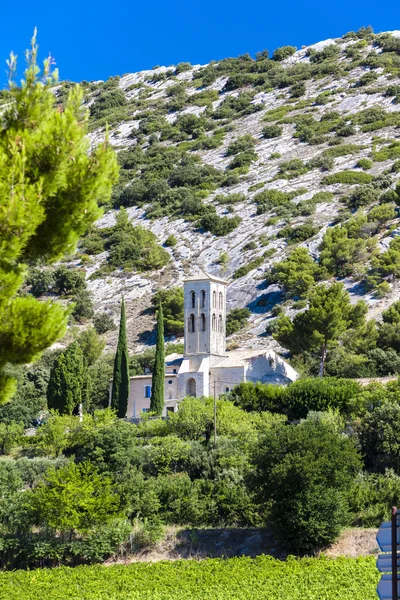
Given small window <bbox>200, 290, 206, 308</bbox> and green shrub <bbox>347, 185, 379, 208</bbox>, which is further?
green shrub <bbox>347, 185, 379, 208</bbox>

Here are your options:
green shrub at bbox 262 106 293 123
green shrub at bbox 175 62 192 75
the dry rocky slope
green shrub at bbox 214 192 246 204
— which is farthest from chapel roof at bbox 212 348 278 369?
green shrub at bbox 175 62 192 75

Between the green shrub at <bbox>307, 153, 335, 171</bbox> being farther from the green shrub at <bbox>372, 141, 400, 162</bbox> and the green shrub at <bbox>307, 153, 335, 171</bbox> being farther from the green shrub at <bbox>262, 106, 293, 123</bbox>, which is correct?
the green shrub at <bbox>262, 106, 293, 123</bbox>


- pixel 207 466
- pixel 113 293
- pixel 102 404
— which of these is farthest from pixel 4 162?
pixel 113 293

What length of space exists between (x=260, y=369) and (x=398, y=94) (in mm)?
73482

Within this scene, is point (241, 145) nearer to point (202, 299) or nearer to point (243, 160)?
point (243, 160)

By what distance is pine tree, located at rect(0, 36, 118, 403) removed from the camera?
504 inches

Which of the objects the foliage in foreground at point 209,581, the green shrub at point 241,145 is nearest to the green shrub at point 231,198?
the green shrub at point 241,145

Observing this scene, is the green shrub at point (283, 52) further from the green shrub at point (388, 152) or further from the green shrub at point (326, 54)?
the green shrub at point (388, 152)

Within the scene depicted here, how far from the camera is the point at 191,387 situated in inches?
2366

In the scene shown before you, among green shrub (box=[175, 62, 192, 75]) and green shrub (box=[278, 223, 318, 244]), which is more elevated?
green shrub (box=[175, 62, 192, 75])

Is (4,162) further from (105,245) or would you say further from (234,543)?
(105,245)

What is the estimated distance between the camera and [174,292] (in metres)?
82.6

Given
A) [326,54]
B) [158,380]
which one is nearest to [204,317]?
[158,380]


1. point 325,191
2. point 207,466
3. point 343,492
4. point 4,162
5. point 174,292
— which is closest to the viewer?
point 4,162
